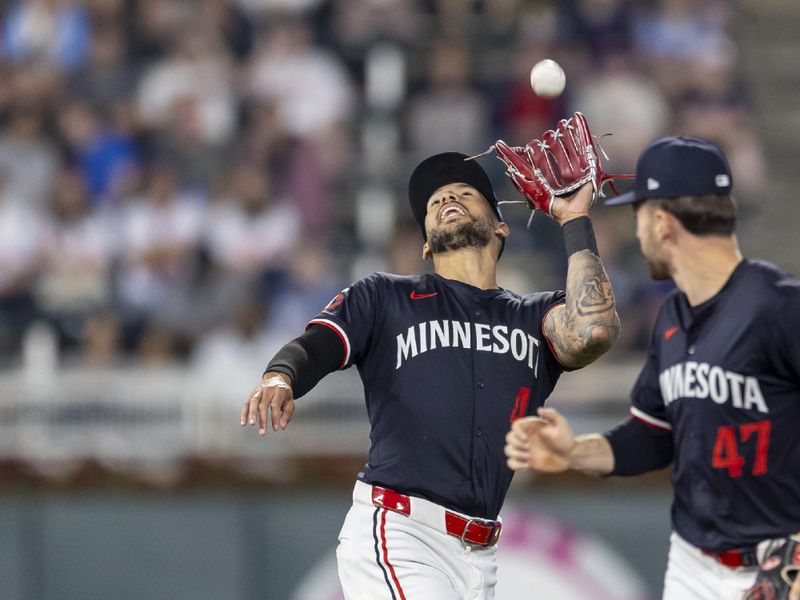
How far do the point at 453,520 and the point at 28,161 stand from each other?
7210 mm

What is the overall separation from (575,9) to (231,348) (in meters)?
4.29

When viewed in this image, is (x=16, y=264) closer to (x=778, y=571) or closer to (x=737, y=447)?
(x=737, y=447)

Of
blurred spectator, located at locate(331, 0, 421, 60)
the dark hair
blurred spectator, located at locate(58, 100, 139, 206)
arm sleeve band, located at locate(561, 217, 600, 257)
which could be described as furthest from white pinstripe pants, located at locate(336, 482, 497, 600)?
blurred spectator, located at locate(331, 0, 421, 60)

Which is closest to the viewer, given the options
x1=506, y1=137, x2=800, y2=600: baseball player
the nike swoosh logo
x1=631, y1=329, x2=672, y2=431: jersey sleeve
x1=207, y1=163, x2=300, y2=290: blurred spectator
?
x1=506, y1=137, x2=800, y2=600: baseball player

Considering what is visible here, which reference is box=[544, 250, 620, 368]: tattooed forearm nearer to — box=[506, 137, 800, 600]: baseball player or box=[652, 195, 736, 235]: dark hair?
A: box=[506, 137, 800, 600]: baseball player

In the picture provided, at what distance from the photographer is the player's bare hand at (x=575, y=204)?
17.0 ft

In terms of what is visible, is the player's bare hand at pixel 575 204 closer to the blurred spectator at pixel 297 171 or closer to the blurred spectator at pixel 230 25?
the blurred spectator at pixel 297 171

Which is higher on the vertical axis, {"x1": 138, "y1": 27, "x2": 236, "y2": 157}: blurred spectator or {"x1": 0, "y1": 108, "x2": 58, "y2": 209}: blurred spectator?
{"x1": 138, "y1": 27, "x2": 236, "y2": 157}: blurred spectator

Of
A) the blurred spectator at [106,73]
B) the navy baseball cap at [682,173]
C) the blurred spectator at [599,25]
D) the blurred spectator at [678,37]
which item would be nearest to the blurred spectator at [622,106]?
the blurred spectator at [599,25]

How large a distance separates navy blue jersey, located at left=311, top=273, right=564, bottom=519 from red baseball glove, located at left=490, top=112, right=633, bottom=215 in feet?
1.30

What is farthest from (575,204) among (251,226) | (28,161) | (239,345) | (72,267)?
(28,161)

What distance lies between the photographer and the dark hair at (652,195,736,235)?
15.8 feet

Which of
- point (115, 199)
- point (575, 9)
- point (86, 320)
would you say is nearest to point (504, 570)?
point (86, 320)

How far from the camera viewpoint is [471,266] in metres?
5.39
